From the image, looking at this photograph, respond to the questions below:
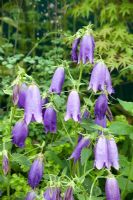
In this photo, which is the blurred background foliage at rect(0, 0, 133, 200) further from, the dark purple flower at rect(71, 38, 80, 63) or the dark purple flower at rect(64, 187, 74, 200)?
the dark purple flower at rect(64, 187, 74, 200)

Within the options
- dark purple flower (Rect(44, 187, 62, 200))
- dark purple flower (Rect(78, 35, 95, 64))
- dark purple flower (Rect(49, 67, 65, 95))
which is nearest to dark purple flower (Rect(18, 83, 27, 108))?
dark purple flower (Rect(49, 67, 65, 95))

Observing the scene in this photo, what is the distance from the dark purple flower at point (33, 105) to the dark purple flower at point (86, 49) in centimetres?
35

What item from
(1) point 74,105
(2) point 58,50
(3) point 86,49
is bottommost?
(1) point 74,105

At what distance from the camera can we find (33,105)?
248 centimetres

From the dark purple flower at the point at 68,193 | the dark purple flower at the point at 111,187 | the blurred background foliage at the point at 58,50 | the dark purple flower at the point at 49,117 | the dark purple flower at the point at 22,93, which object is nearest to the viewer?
the dark purple flower at the point at 68,193

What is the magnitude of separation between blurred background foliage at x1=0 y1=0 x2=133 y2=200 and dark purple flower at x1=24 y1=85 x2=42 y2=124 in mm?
314

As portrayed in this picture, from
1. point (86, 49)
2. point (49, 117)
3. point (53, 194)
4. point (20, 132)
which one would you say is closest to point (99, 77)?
point (86, 49)

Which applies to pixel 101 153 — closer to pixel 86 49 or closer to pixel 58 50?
pixel 86 49

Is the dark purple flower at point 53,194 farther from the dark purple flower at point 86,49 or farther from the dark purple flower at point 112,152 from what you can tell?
the dark purple flower at point 86,49

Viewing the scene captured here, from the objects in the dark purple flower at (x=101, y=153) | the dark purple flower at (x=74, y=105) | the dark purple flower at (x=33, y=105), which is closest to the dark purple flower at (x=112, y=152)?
the dark purple flower at (x=101, y=153)

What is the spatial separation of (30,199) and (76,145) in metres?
0.42

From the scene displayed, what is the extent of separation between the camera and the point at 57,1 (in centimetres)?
622

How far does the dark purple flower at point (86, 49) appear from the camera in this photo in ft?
8.67

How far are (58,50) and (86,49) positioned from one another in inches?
103
